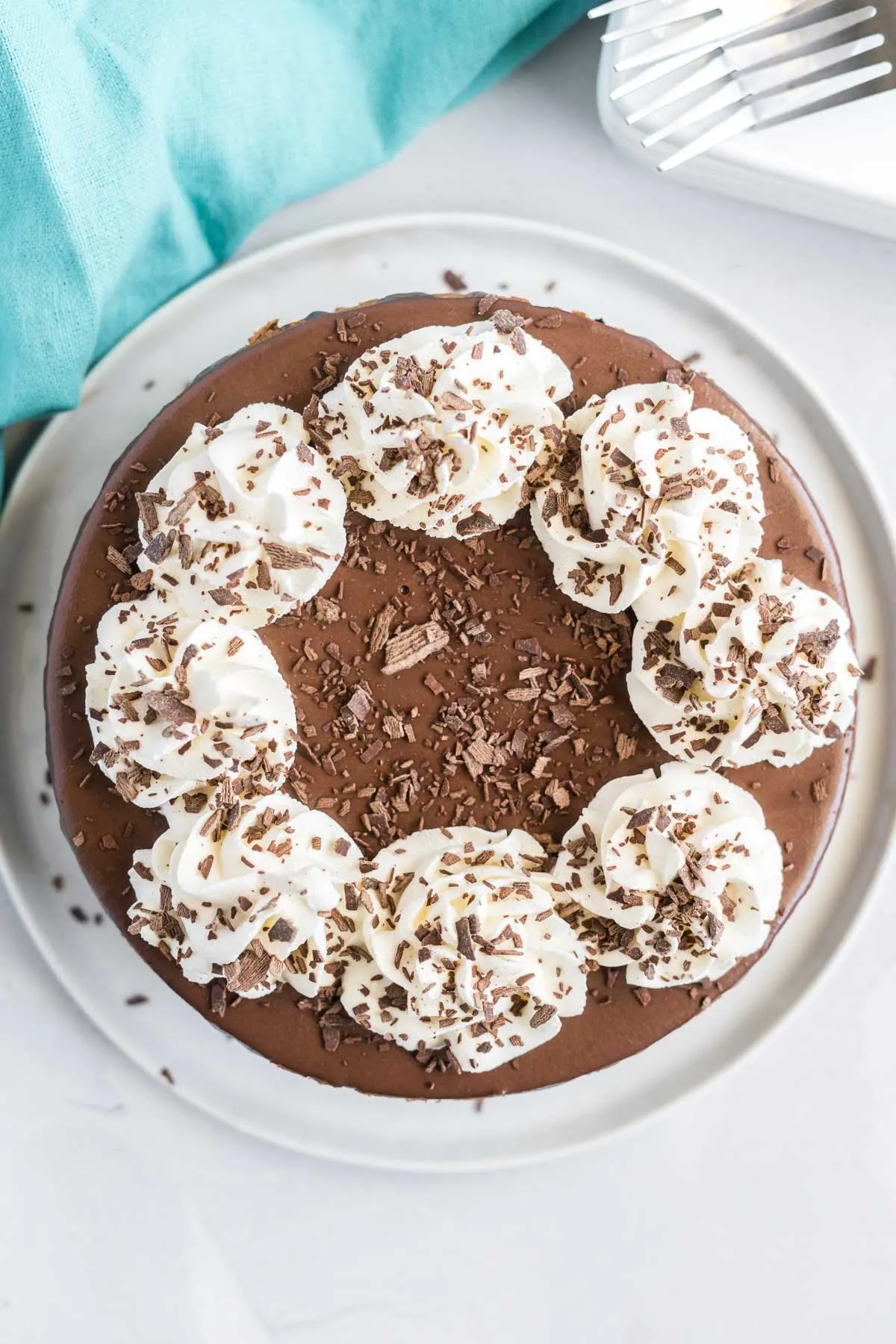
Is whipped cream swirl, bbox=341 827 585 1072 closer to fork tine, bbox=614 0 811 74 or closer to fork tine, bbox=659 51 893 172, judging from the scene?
fork tine, bbox=659 51 893 172

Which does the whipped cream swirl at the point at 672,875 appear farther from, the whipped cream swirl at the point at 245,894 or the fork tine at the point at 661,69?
the fork tine at the point at 661,69

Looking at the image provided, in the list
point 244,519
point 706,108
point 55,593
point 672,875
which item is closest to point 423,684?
point 244,519

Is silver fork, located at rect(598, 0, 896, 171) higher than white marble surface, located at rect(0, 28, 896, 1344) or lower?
higher

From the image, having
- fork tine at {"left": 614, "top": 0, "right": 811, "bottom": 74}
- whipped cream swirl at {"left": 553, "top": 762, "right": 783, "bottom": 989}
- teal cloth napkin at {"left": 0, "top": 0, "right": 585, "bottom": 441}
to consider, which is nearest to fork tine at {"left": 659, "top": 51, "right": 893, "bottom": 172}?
fork tine at {"left": 614, "top": 0, "right": 811, "bottom": 74}

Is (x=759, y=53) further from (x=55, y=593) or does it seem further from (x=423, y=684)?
(x=55, y=593)

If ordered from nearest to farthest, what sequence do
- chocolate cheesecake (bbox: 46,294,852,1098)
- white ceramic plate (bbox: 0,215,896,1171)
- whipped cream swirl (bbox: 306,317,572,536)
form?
1. whipped cream swirl (bbox: 306,317,572,536)
2. chocolate cheesecake (bbox: 46,294,852,1098)
3. white ceramic plate (bbox: 0,215,896,1171)

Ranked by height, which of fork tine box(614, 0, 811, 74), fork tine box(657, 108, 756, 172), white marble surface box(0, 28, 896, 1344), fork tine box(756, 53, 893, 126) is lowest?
white marble surface box(0, 28, 896, 1344)

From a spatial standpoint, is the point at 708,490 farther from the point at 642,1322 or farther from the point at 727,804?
the point at 642,1322
